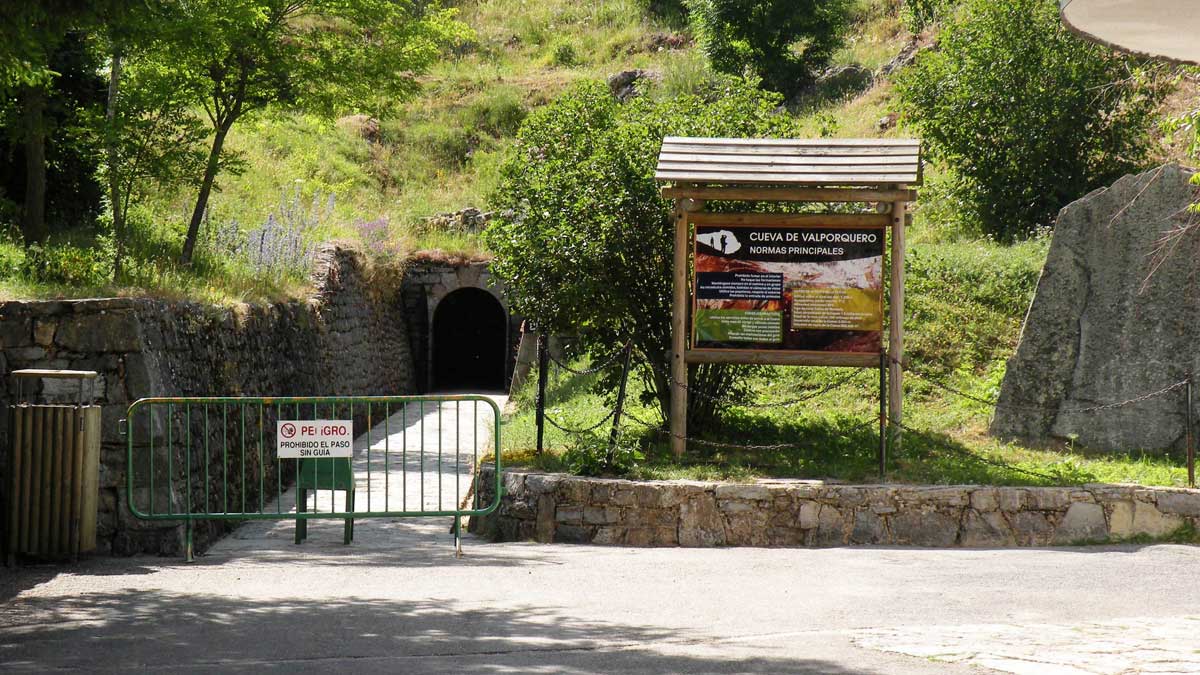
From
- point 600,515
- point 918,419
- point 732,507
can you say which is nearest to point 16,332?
point 600,515

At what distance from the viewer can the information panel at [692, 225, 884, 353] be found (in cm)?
1123

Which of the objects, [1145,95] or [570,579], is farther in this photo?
[1145,95]

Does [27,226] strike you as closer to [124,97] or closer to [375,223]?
[124,97]

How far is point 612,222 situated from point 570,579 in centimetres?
463

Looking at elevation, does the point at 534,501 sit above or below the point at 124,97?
below

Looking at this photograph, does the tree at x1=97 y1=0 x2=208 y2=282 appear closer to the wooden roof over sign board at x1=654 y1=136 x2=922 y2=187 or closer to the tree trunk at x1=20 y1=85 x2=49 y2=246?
the tree trunk at x1=20 y1=85 x2=49 y2=246

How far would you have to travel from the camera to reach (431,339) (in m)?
25.1

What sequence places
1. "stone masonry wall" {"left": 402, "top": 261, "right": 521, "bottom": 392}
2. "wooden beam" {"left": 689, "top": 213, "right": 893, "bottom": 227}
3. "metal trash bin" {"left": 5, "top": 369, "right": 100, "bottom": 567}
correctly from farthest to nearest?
"stone masonry wall" {"left": 402, "top": 261, "right": 521, "bottom": 392} < "wooden beam" {"left": 689, "top": 213, "right": 893, "bottom": 227} < "metal trash bin" {"left": 5, "top": 369, "right": 100, "bottom": 567}

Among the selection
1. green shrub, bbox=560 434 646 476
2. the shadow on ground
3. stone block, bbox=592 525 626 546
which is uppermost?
green shrub, bbox=560 434 646 476

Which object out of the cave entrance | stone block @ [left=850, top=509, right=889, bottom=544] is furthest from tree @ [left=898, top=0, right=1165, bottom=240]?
the cave entrance

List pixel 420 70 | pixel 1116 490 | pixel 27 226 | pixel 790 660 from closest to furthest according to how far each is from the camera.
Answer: pixel 790 660 < pixel 1116 490 < pixel 27 226 < pixel 420 70

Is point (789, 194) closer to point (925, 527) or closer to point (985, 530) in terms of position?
point (925, 527)

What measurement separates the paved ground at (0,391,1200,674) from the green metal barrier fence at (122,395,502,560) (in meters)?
0.46

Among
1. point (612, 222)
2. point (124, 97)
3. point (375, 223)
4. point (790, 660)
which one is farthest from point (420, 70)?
point (790, 660)
